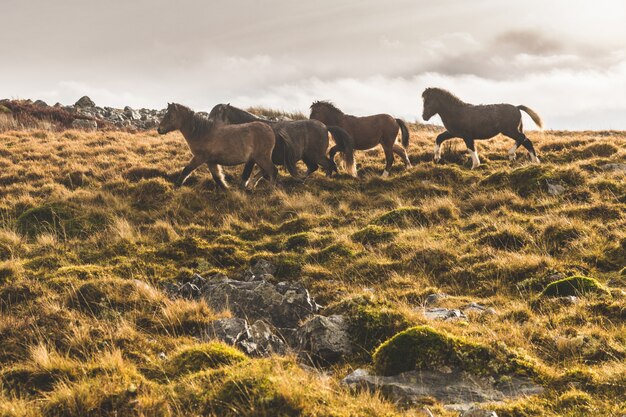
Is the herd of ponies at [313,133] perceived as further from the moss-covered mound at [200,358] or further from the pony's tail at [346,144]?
the moss-covered mound at [200,358]

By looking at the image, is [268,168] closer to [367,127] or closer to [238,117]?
[238,117]

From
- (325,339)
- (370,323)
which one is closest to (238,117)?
(370,323)

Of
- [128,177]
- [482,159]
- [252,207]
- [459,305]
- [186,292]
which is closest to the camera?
[459,305]

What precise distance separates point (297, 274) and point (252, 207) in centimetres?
470

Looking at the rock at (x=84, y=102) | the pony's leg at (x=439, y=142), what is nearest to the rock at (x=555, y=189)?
the pony's leg at (x=439, y=142)

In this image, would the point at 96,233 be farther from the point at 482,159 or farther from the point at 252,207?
the point at 482,159

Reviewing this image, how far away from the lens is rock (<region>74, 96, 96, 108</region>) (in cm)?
3600

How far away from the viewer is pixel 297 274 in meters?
9.63

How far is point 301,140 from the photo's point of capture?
1709cm

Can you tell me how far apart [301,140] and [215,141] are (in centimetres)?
288

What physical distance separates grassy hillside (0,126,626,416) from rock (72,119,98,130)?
28.9 ft

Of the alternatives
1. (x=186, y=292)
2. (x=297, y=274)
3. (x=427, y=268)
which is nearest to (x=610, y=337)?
(x=427, y=268)

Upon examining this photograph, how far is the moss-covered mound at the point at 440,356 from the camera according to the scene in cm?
543

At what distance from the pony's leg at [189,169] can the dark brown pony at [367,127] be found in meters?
5.15
